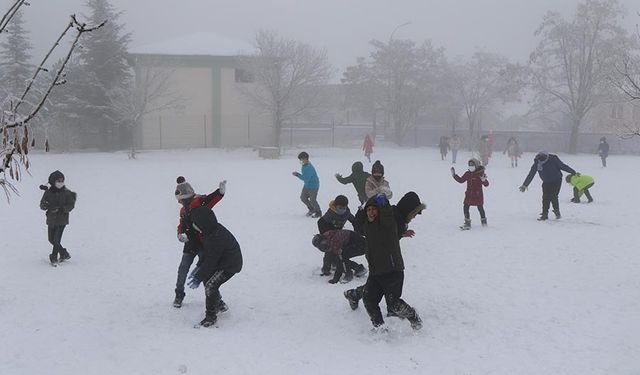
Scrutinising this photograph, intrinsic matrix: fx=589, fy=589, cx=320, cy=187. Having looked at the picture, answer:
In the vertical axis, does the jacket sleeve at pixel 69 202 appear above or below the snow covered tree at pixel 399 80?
below

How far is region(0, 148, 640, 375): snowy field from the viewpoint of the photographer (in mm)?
6121

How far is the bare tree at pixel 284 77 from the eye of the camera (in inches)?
1548

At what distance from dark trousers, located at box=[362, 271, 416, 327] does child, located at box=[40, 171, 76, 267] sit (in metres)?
5.63

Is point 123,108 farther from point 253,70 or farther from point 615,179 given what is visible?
point 615,179

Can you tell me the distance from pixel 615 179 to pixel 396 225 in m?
19.9

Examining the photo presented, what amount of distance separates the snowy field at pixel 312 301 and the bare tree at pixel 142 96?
20685 millimetres

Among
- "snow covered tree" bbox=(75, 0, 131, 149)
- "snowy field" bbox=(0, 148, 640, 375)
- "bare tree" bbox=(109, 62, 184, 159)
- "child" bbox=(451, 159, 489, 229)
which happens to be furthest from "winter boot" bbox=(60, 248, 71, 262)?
"snow covered tree" bbox=(75, 0, 131, 149)

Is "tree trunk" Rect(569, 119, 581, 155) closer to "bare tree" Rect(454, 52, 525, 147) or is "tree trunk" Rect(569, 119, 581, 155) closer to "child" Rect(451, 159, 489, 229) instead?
"bare tree" Rect(454, 52, 525, 147)

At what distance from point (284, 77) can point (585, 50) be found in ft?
68.4

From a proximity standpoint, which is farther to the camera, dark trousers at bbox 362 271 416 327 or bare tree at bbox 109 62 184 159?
bare tree at bbox 109 62 184 159

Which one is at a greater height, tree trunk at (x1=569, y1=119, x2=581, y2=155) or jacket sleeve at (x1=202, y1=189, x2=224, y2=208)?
tree trunk at (x1=569, y1=119, x2=581, y2=155)

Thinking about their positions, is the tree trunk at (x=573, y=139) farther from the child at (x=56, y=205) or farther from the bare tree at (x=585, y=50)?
the child at (x=56, y=205)

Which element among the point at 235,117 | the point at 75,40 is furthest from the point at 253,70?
the point at 75,40

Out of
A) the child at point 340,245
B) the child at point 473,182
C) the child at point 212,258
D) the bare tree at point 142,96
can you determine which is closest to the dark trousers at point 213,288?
the child at point 212,258
